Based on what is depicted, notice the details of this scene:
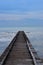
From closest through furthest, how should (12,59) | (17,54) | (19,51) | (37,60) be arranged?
(37,60)
(12,59)
(17,54)
(19,51)

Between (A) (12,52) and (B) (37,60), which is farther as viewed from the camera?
(A) (12,52)

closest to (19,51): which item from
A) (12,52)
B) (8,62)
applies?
(12,52)

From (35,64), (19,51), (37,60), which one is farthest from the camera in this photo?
(19,51)

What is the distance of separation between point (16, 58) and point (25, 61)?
0.67 m

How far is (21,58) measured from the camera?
11891mm

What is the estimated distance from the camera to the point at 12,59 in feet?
38.3

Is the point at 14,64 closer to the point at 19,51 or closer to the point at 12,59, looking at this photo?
the point at 12,59

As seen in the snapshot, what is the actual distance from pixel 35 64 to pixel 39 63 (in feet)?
0.72

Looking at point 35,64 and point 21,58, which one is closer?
point 35,64

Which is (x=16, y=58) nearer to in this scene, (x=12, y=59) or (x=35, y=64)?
(x=12, y=59)

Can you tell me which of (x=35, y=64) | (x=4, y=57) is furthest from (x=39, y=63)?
(x=4, y=57)

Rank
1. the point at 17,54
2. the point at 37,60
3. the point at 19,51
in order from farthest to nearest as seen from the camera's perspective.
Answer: the point at 19,51 < the point at 17,54 < the point at 37,60

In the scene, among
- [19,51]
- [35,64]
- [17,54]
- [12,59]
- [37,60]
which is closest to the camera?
[35,64]

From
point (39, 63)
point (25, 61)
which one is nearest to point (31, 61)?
point (25, 61)
